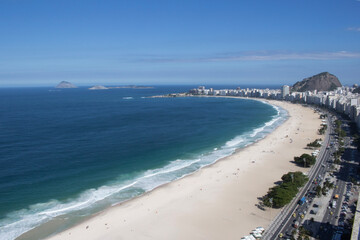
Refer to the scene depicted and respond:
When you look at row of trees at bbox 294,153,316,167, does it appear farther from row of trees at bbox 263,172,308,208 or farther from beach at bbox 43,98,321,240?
row of trees at bbox 263,172,308,208

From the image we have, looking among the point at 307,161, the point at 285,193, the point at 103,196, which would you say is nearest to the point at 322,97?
the point at 307,161

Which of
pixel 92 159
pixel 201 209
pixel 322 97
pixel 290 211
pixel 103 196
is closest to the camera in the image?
pixel 290 211

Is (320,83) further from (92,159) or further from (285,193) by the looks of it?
(285,193)

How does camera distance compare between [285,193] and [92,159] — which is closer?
[285,193]

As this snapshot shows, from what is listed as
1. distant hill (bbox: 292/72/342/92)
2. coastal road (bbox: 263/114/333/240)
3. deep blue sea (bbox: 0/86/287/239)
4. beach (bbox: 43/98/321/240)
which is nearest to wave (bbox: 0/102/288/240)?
deep blue sea (bbox: 0/86/287/239)

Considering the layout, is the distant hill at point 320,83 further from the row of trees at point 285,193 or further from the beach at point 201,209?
the row of trees at point 285,193

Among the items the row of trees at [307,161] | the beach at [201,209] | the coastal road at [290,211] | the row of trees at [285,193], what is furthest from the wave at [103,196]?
the coastal road at [290,211]
